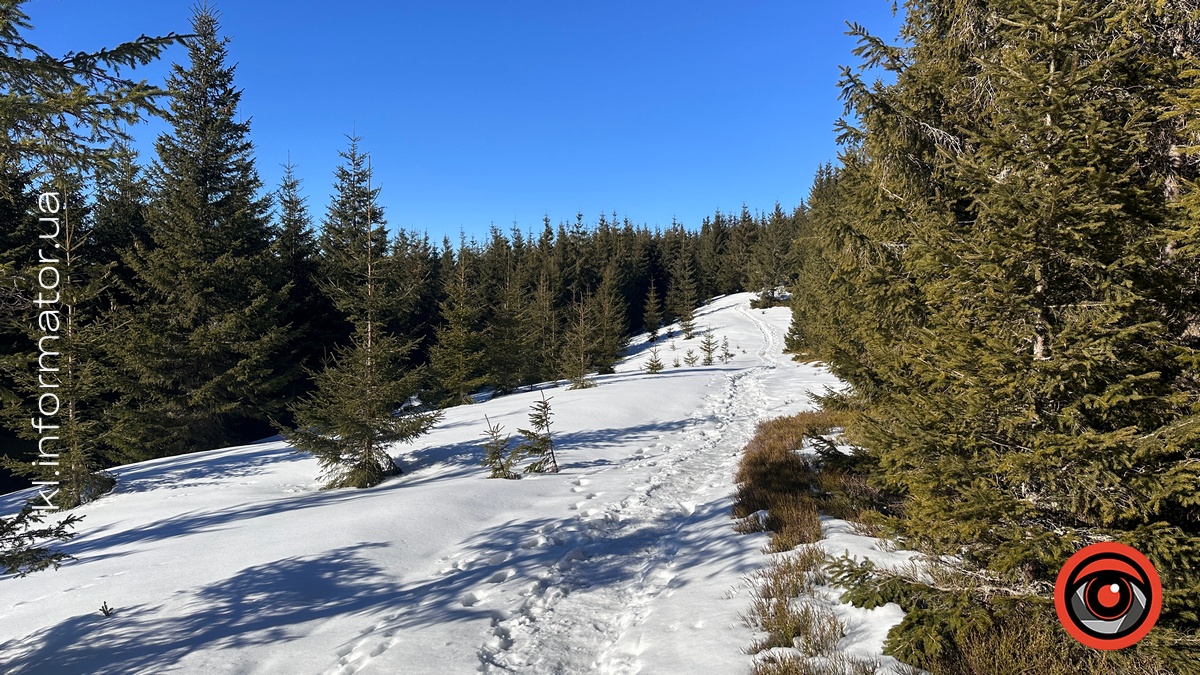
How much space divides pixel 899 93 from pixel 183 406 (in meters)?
24.8

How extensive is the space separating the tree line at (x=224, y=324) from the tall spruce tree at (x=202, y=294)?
74 millimetres

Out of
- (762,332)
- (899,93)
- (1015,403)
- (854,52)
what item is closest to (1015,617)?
(1015,403)

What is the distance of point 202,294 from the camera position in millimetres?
20312

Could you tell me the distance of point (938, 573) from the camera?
14.0ft

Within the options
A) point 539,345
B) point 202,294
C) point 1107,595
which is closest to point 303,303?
point 202,294

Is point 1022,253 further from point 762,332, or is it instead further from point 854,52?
point 762,332

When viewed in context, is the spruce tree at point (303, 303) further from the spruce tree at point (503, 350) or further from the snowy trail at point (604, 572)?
the snowy trail at point (604, 572)

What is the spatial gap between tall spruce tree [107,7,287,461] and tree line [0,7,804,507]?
0.24 feet

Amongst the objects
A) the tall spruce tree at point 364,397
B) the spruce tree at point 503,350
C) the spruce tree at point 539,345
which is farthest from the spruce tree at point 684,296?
the tall spruce tree at point 364,397

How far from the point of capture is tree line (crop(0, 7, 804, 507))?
1091 centimetres

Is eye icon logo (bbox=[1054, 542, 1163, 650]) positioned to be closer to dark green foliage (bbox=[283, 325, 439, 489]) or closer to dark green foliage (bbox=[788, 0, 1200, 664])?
dark green foliage (bbox=[788, 0, 1200, 664])

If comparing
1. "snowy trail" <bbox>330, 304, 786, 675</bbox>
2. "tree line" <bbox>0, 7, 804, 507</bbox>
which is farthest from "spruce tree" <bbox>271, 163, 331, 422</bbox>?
"snowy trail" <bbox>330, 304, 786, 675</bbox>

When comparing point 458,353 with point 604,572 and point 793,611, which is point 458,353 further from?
point 793,611

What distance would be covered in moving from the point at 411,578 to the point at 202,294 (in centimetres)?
2067
